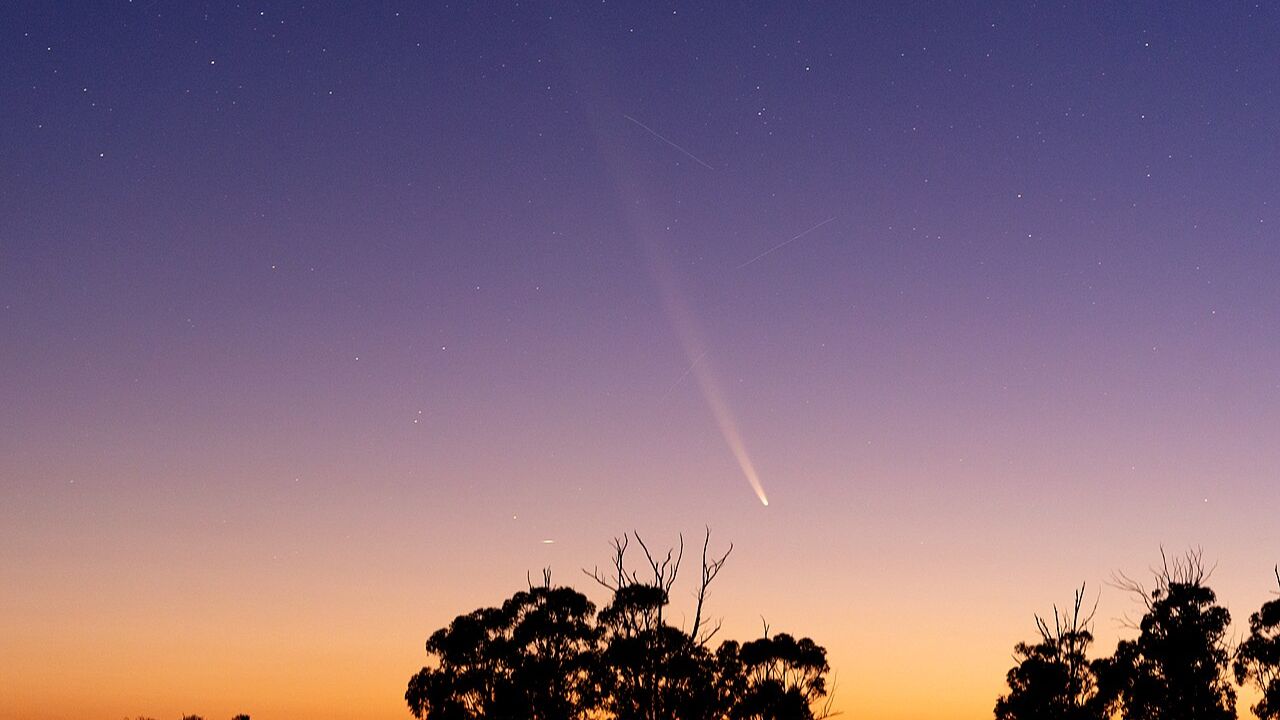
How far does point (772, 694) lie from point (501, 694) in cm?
2161

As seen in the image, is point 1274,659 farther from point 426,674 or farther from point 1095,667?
point 426,674

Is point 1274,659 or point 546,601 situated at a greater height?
point 546,601

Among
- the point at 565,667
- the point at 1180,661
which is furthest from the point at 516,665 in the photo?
the point at 1180,661

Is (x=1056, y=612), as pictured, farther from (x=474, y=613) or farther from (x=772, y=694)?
(x=474, y=613)

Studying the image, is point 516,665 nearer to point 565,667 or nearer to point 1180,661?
point 565,667

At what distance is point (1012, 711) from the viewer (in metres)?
69.2

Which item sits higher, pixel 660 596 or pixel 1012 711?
pixel 660 596

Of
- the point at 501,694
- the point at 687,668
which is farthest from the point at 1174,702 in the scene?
the point at 501,694

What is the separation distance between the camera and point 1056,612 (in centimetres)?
7081

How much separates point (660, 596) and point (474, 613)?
1449cm

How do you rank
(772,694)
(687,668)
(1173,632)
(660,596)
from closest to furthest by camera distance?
(660,596)
(687,668)
(1173,632)
(772,694)

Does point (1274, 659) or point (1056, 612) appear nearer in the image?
point (1274, 659)

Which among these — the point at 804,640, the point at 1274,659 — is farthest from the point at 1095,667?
the point at 804,640

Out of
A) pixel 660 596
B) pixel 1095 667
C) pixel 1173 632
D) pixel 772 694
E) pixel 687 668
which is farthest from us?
pixel 772 694
